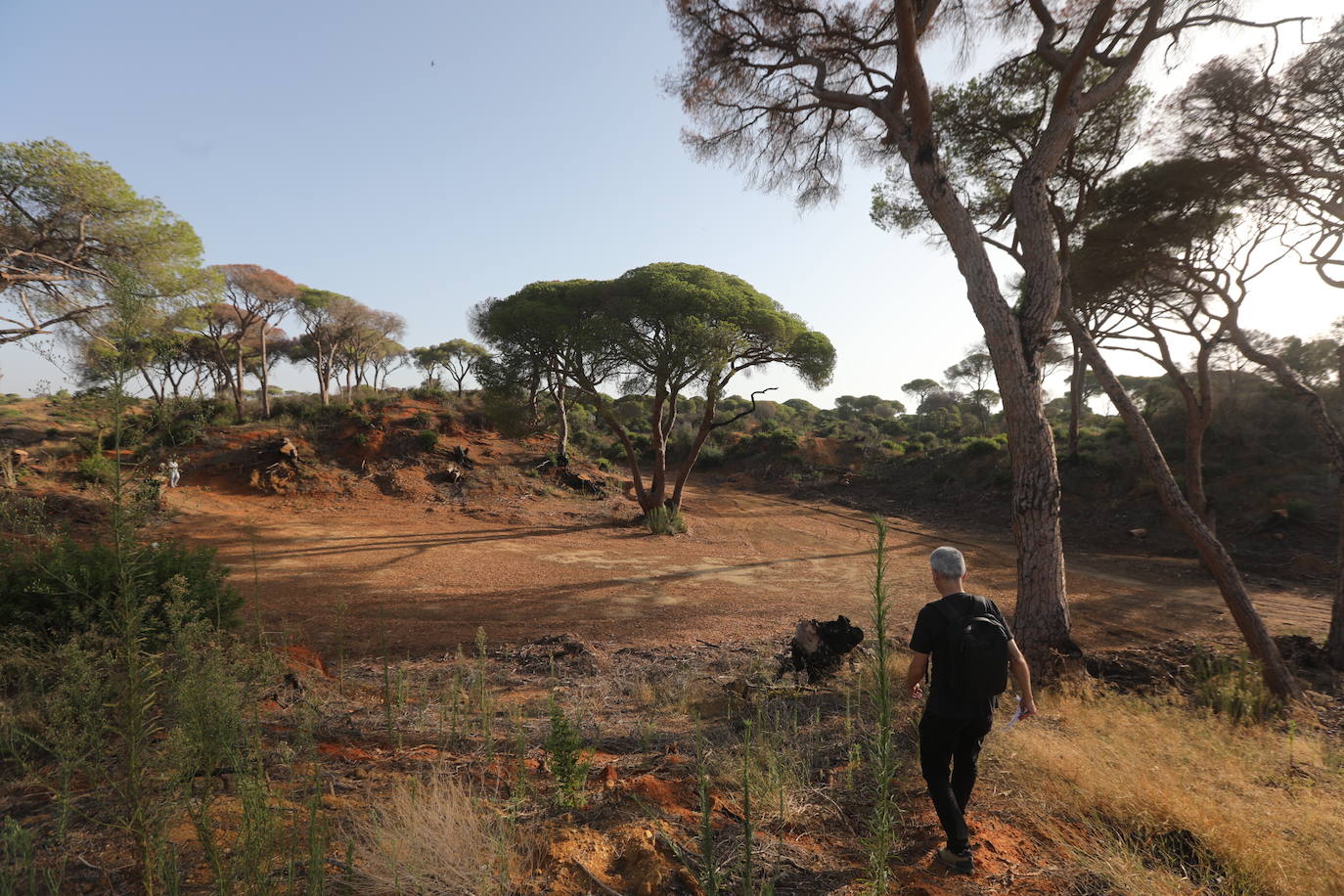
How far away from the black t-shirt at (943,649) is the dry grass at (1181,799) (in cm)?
76

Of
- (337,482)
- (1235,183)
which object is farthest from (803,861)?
(337,482)

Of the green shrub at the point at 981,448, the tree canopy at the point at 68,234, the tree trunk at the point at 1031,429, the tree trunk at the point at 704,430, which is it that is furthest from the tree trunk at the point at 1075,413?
the tree canopy at the point at 68,234

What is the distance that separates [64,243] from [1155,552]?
85.3ft

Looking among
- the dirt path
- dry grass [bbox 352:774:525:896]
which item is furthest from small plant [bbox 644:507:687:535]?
dry grass [bbox 352:774:525:896]

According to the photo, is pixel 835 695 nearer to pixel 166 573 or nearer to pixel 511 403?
pixel 166 573

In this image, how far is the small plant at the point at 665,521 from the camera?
15945 mm

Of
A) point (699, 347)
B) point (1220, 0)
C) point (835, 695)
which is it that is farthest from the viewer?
point (699, 347)

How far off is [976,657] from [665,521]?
13.5m

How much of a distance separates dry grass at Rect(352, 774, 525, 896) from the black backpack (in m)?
2.19

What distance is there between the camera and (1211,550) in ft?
19.7

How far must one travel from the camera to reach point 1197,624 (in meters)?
8.30

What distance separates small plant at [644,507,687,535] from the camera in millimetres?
15945

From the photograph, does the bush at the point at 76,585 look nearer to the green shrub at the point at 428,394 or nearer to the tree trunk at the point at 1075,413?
the tree trunk at the point at 1075,413

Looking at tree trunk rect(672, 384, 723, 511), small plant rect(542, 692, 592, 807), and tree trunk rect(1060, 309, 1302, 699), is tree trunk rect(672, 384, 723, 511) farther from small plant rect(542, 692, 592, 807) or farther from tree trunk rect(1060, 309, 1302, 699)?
small plant rect(542, 692, 592, 807)
